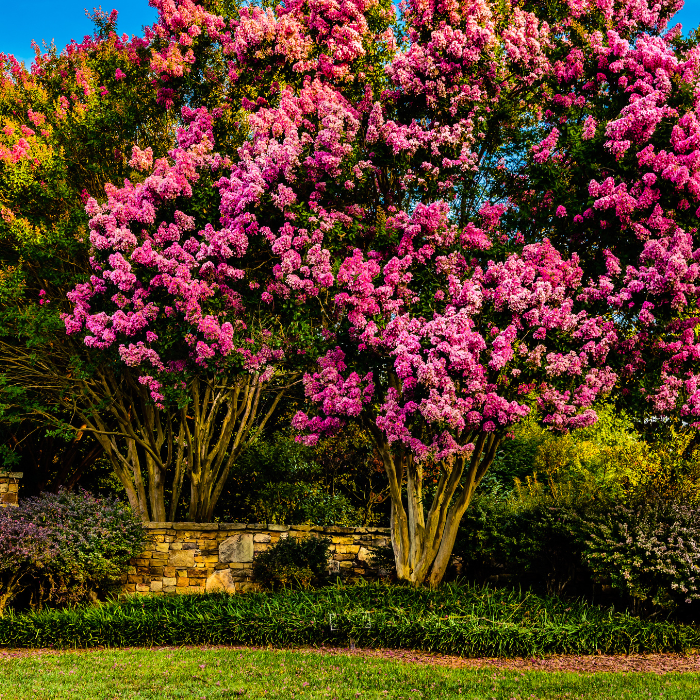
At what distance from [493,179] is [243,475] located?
311 inches

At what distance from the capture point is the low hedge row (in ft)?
25.7

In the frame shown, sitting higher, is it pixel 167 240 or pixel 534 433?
pixel 167 240

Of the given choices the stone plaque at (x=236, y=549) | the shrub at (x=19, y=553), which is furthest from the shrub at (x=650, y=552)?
the shrub at (x=19, y=553)

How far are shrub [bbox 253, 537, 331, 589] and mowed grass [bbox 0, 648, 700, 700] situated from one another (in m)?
3.09

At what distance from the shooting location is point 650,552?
8547mm

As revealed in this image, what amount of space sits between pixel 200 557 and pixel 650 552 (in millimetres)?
6857

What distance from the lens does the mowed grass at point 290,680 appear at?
6.12 meters

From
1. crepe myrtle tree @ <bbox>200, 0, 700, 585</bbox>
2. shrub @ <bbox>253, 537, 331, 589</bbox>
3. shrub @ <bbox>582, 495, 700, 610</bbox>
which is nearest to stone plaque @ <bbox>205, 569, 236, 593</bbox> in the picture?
shrub @ <bbox>253, 537, 331, 589</bbox>

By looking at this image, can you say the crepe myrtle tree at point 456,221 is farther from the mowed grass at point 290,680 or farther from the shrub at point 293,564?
the mowed grass at point 290,680

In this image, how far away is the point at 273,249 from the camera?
349 inches

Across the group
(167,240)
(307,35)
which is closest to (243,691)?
(167,240)

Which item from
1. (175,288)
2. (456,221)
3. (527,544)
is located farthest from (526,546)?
(175,288)

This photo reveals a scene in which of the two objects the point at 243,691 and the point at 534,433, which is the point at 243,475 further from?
the point at 243,691

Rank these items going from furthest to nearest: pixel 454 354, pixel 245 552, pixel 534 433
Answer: pixel 534 433 → pixel 245 552 → pixel 454 354
